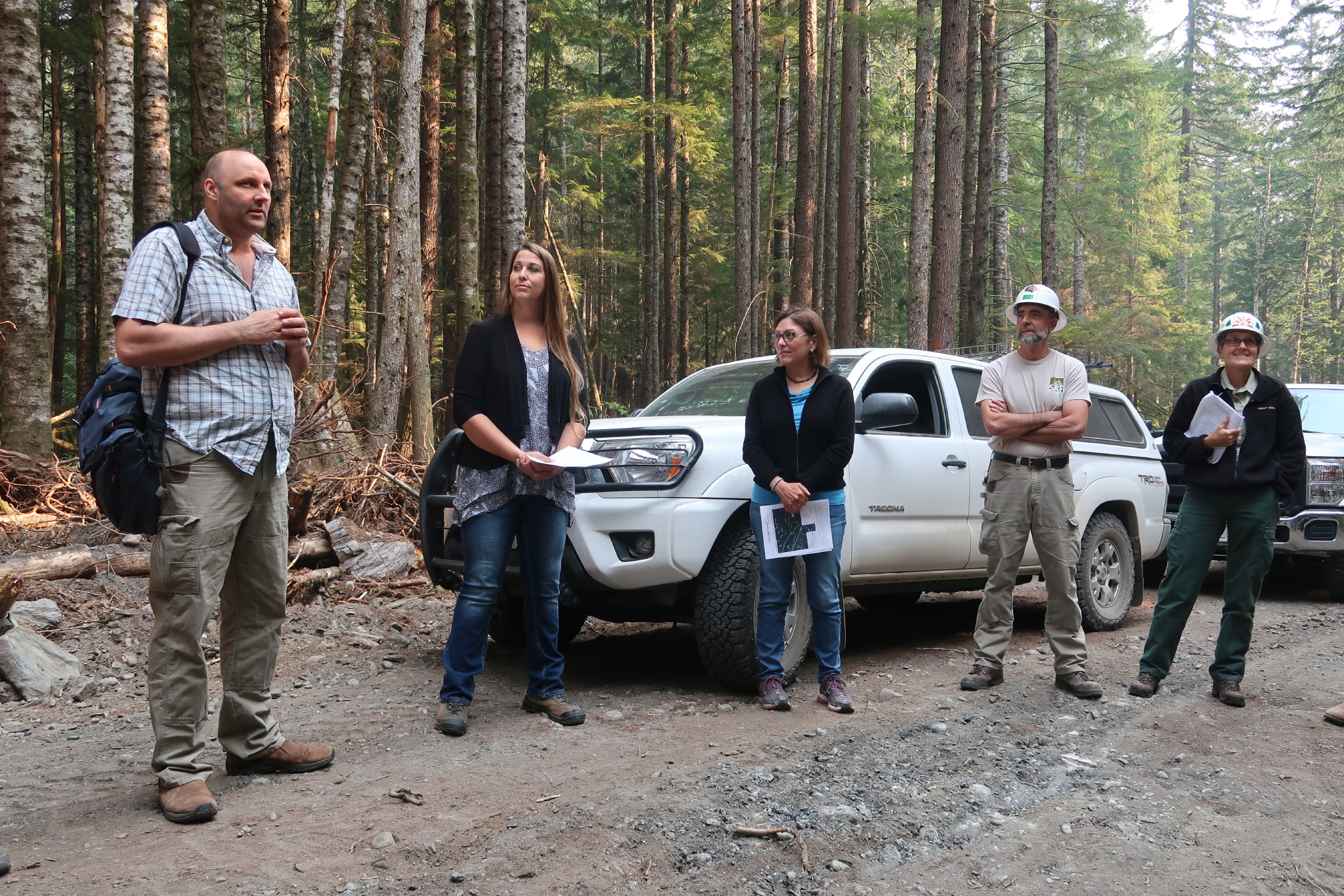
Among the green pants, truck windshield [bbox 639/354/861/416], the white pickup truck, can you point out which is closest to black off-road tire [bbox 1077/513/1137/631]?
the white pickup truck

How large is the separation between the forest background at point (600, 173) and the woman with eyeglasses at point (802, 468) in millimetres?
4575

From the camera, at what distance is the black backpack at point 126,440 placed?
3.28 m

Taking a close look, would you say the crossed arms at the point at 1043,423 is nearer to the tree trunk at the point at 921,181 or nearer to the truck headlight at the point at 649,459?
the truck headlight at the point at 649,459

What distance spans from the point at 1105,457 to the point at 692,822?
534cm

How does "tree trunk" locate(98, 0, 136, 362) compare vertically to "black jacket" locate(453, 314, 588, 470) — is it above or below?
above

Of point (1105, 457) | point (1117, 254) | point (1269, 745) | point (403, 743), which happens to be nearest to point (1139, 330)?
point (1117, 254)

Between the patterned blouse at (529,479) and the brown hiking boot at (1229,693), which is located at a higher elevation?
the patterned blouse at (529,479)

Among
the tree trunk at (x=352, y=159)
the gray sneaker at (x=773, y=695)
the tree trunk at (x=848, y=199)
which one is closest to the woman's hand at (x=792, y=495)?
the gray sneaker at (x=773, y=695)

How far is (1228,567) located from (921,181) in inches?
461

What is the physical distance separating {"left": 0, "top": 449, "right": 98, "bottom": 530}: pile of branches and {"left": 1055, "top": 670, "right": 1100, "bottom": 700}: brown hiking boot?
707 centimetres

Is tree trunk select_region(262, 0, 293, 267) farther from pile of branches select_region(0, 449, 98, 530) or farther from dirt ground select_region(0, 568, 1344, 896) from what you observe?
dirt ground select_region(0, 568, 1344, 896)

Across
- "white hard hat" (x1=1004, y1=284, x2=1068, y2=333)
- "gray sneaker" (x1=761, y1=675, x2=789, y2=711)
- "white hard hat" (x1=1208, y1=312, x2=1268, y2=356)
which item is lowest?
"gray sneaker" (x1=761, y1=675, x2=789, y2=711)

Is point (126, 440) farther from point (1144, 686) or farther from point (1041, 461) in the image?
point (1144, 686)

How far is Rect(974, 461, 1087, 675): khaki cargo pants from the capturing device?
545 centimetres
